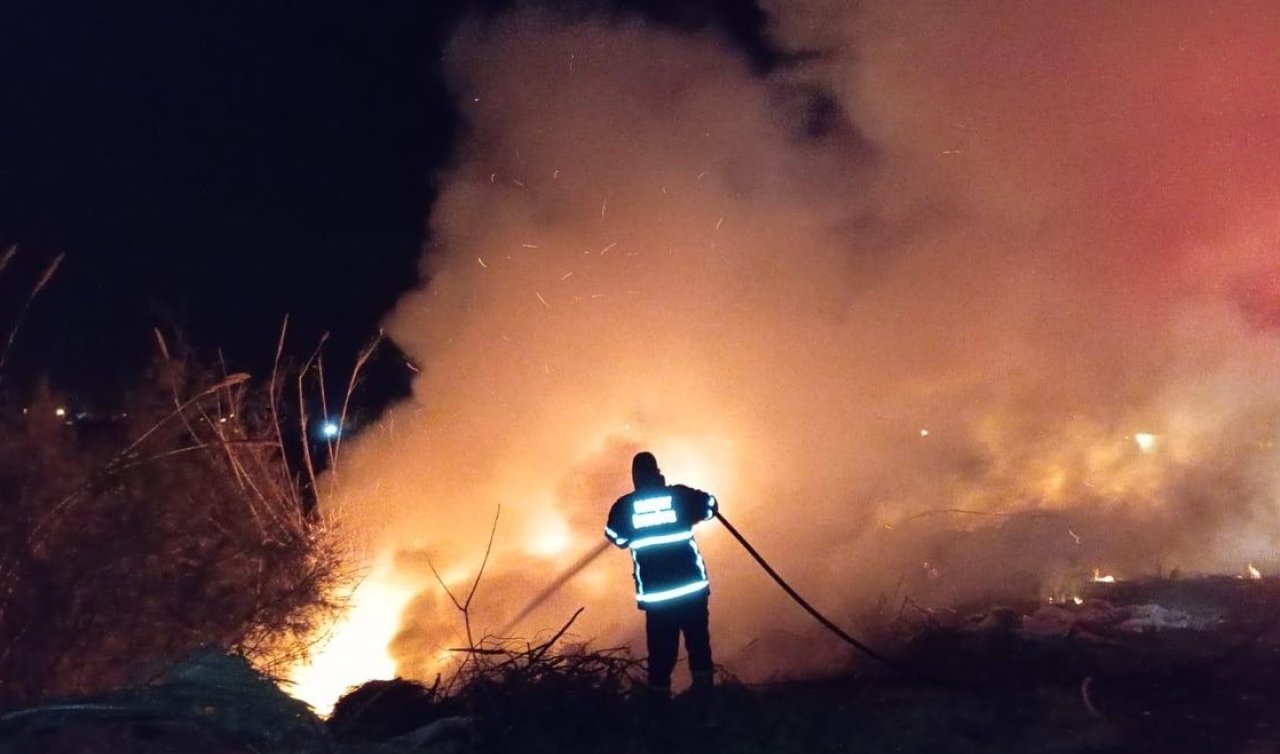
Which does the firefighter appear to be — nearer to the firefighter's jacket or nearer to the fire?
the firefighter's jacket

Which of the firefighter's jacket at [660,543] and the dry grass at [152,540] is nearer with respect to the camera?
the firefighter's jacket at [660,543]

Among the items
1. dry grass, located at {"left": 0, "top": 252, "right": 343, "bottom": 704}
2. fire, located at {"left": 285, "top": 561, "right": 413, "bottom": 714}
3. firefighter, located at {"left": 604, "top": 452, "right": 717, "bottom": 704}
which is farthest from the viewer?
fire, located at {"left": 285, "top": 561, "right": 413, "bottom": 714}

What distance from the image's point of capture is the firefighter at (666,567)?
530cm

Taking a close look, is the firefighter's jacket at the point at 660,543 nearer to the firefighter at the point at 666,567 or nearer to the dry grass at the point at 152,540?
the firefighter at the point at 666,567

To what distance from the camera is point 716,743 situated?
4.42 meters

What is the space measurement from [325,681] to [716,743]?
6243 millimetres

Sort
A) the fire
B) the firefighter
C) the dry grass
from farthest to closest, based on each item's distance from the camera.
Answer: the fire < the dry grass < the firefighter

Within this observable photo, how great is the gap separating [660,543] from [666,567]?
14 cm

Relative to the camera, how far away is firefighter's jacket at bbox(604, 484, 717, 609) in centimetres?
535

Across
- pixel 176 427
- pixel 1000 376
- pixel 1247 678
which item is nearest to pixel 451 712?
pixel 1247 678

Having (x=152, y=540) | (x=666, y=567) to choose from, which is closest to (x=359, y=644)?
(x=152, y=540)

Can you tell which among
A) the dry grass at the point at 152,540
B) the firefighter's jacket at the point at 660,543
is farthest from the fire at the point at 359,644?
the firefighter's jacket at the point at 660,543

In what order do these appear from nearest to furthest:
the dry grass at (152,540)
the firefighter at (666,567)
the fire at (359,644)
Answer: the firefighter at (666,567) < the dry grass at (152,540) < the fire at (359,644)

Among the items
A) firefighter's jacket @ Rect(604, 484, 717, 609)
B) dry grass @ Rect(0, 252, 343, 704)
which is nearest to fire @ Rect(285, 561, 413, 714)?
dry grass @ Rect(0, 252, 343, 704)
